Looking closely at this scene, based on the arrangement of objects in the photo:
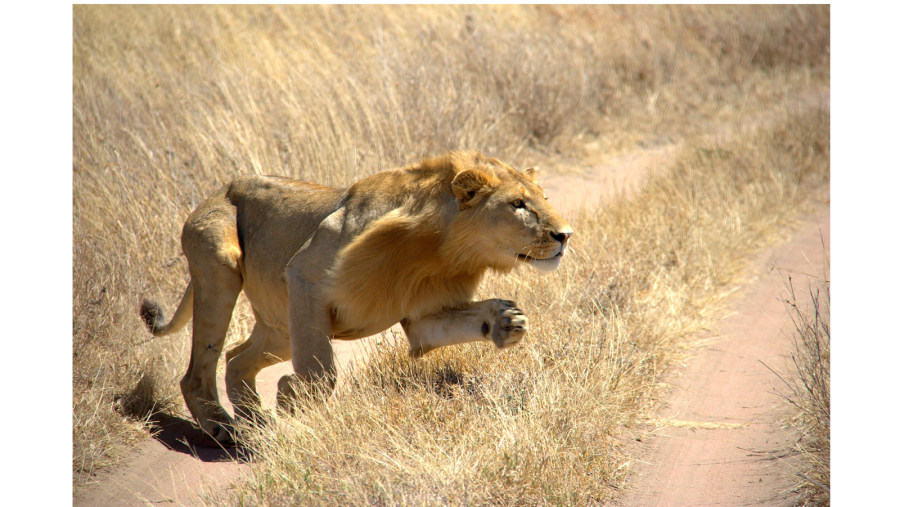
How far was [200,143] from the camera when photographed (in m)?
7.96

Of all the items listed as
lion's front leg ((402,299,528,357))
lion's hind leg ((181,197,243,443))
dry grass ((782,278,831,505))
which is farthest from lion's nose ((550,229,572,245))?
lion's hind leg ((181,197,243,443))

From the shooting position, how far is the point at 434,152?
32.6 feet

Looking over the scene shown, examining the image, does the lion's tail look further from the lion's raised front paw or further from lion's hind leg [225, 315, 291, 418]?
the lion's raised front paw

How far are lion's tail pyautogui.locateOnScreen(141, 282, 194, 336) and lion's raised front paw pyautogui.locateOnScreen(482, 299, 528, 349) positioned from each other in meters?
2.30

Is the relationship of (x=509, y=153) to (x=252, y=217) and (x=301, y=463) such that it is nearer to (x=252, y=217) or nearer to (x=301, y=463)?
(x=252, y=217)

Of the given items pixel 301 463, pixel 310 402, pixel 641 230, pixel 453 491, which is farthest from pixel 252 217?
pixel 641 230

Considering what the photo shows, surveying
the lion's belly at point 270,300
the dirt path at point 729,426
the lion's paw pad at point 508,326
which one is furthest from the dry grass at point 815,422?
the lion's belly at point 270,300

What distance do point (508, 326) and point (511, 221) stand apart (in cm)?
58

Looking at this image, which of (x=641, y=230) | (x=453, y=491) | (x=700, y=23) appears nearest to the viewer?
(x=453, y=491)

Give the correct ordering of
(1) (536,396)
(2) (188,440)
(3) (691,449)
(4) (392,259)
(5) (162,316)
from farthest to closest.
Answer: (5) (162,316)
(2) (188,440)
(3) (691,449)
(1) (536,396)
(4) (392,259)

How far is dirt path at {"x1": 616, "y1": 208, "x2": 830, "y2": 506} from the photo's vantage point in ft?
14.5

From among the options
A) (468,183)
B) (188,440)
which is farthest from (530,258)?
(188,440)

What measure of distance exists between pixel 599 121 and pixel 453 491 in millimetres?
11167

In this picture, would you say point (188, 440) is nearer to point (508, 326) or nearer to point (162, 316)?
point (162, 316)
